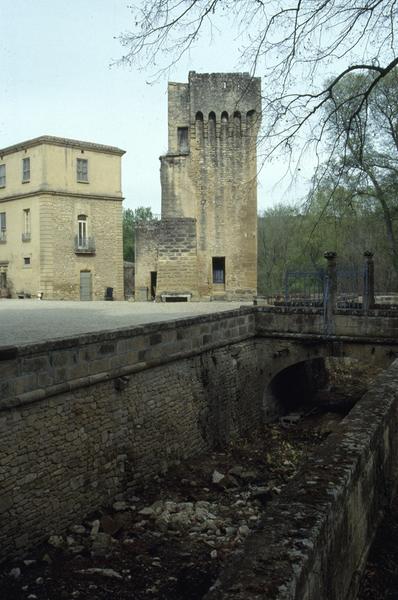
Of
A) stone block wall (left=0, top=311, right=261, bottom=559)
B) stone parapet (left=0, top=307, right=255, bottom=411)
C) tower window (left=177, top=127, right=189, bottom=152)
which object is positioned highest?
tower window (left=177, top=127, right=189, bottom=152)

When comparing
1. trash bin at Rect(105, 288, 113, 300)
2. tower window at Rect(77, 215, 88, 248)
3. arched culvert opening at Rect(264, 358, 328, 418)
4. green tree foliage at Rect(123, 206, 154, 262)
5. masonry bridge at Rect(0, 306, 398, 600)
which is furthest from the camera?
green tree foliage at Rect(123, 206, 154, 262)

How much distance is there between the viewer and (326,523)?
315cm

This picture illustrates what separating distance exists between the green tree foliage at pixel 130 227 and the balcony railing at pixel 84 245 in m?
18.3

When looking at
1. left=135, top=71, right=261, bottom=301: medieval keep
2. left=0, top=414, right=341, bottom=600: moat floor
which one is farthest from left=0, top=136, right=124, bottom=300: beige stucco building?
left=0, top=414, right=341, bottom=600: moat floor

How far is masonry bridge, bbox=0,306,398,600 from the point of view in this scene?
3.12 meters

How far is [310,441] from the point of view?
13086 millimetres

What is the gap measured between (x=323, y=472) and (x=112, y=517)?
544 cm

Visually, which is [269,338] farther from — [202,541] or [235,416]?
[202,541]

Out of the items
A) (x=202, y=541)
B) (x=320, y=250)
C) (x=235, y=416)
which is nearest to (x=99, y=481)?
(x=202, y=541)

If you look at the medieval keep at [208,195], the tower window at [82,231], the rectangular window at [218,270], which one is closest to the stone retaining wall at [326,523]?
the medieval keep at [208,195]

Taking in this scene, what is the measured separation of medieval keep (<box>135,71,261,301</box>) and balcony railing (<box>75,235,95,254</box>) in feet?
A: 27.5

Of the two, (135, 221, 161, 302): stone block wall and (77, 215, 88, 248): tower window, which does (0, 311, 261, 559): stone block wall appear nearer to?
(135, 221, 161, 302): stone block wall

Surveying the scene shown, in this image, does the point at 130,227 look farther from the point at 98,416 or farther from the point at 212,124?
the point at 98,416

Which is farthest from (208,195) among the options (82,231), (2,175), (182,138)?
(2,175)
